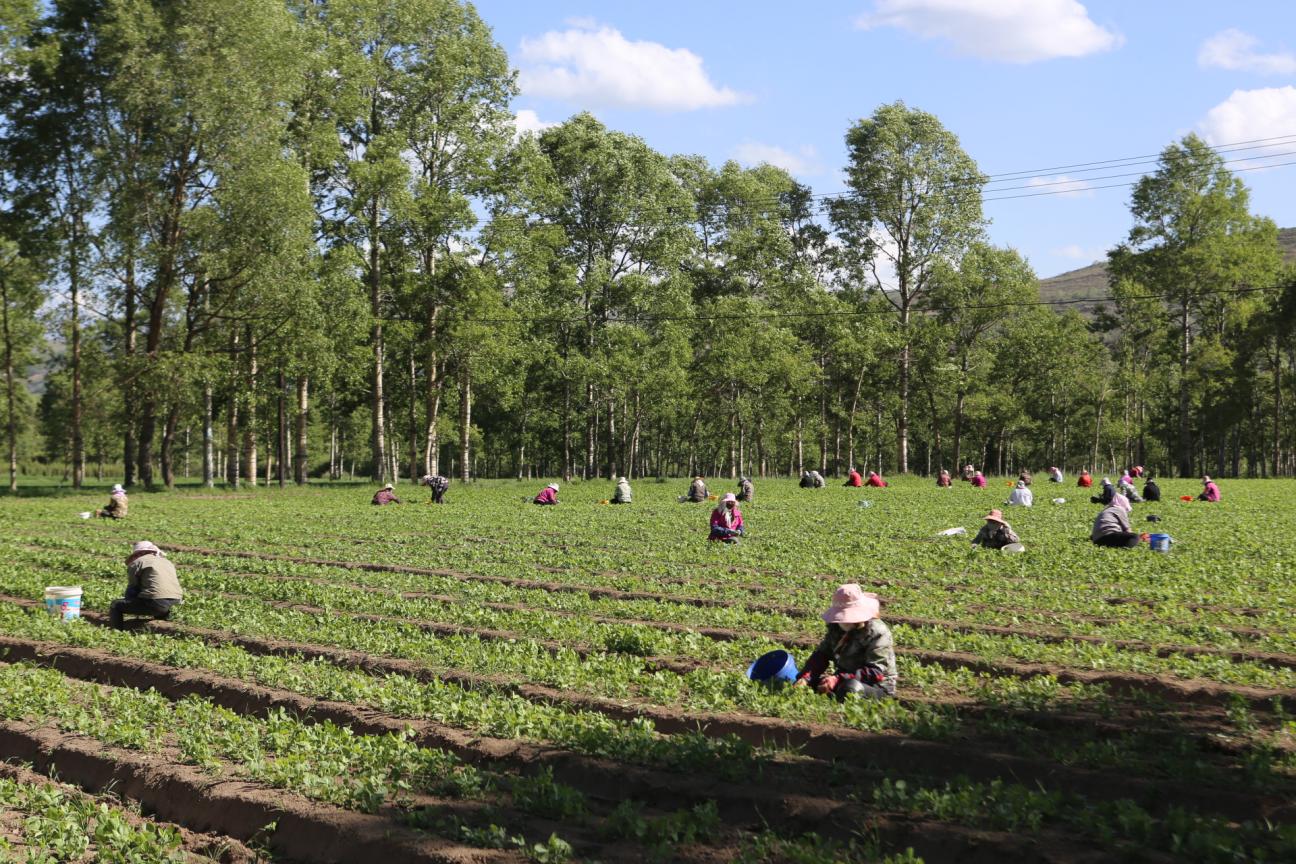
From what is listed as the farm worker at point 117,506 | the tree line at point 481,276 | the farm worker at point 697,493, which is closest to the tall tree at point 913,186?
the tree line at point 481,276

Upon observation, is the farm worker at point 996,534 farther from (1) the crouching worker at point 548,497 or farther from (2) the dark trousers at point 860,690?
(1) the crouching worker at point 548,497

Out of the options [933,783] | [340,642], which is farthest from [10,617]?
[933,783]

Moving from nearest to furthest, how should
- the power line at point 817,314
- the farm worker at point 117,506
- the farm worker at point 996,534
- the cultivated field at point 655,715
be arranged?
the cultivated field at point 655,715 → the farm worker at point 996,534 → the farm worker at point 117,506 → the power line at point 817,314

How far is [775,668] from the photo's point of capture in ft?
37.2

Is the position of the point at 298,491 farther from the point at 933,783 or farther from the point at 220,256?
the point at 933,783

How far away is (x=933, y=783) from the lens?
26.6 ft

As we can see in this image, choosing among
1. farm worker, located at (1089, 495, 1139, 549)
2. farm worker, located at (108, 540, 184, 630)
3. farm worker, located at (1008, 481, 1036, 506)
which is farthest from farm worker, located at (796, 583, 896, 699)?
farm worker, located at (1008, 481, 1036, 506)

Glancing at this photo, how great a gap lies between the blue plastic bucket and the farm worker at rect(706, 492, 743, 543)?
14.1 m

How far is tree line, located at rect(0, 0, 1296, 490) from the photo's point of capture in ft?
149

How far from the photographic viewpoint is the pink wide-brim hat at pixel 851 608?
10820 millimetres

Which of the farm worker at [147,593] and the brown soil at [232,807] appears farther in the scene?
the farm worker at [147,593]

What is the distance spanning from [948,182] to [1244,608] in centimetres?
5335

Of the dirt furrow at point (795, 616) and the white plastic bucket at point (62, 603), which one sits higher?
the white plastic bucket at point (62, 603)

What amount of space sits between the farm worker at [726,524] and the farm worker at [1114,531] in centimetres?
820
